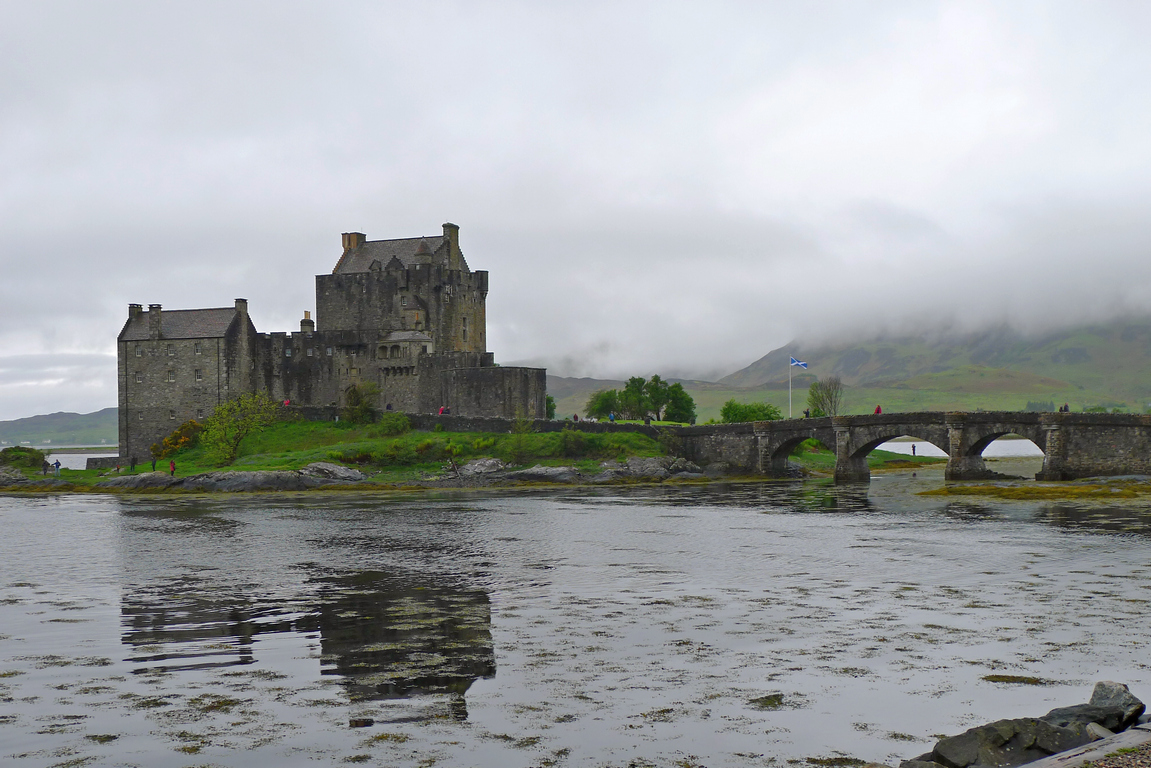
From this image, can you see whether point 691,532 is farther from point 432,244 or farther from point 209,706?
point 432,244

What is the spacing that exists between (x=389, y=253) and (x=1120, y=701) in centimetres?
8746

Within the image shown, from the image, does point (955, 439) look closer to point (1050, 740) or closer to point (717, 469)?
point (717, 469)

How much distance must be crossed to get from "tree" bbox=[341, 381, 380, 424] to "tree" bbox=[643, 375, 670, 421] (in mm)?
34186

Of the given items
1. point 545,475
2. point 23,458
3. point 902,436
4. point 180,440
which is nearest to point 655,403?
point 545,475

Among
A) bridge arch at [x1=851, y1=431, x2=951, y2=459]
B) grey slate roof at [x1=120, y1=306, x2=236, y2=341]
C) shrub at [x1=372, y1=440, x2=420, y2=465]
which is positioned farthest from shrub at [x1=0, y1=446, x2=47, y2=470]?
bridge arch at [x1=851, y1=431, x2=951, y2=459]

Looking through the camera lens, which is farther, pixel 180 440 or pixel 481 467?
pixel 180 440

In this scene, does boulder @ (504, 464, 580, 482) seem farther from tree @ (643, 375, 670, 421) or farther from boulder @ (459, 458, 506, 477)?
tree @ (643, 375, 670, 421)

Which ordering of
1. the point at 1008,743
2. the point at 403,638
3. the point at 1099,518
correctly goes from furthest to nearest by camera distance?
the point at 1099,518 → the point at 403,638 → the point at 1008,743

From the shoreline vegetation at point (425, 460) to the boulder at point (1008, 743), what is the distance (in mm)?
58154

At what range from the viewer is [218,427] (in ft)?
260

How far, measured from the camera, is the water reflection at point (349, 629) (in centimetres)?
1511

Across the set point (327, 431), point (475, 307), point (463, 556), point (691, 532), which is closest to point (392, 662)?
point (463, 556)

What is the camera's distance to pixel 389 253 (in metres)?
94.2

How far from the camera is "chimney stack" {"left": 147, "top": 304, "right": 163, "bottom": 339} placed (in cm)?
8775
